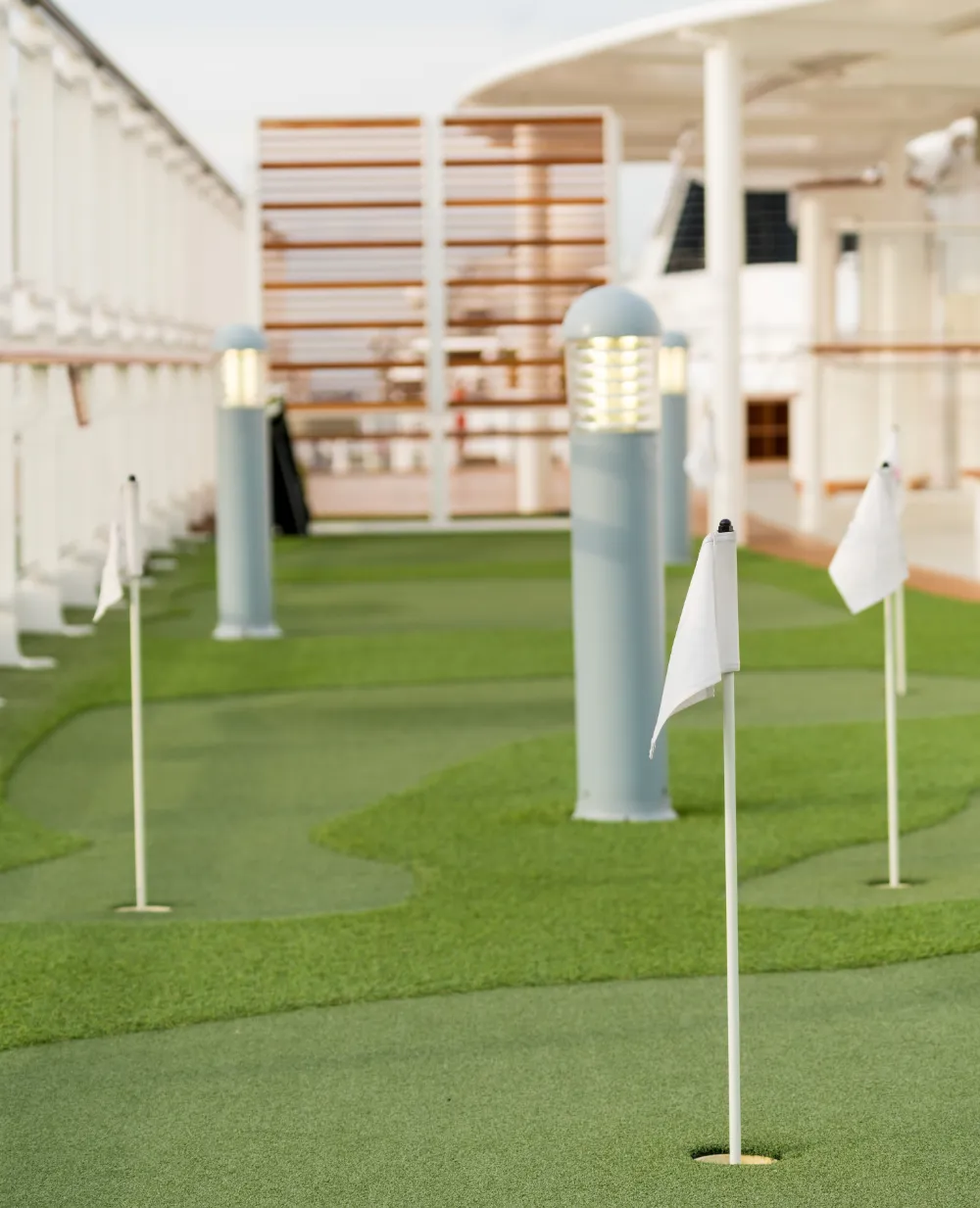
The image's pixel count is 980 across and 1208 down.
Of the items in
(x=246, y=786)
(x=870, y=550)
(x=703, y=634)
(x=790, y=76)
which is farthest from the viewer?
(x=790, y=76)

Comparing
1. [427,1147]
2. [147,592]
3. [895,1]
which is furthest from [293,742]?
[895,1]

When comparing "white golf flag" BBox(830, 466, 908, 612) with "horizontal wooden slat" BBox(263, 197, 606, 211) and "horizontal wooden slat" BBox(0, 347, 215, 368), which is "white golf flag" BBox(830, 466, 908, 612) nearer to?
"horizontal wooden slat" BBox(0, 347, 215, 368)

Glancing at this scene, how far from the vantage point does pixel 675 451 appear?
17594mm

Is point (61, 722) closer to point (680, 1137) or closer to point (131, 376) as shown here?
point (680, 1137)

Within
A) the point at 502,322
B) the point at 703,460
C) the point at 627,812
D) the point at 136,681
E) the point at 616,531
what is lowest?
the point at 627,812

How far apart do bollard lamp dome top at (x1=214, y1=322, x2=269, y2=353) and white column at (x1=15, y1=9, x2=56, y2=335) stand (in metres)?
1.71

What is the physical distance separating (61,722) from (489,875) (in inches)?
147

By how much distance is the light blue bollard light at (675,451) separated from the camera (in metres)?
16.7

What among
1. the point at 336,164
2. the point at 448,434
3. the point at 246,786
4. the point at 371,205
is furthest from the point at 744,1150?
the point at 336,164

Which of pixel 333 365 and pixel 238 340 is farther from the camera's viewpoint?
pixel 333 365

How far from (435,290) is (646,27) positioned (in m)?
4.58

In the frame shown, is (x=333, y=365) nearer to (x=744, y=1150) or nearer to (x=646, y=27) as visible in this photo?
(x=646, y=27)

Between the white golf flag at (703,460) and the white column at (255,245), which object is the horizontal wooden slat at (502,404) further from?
the white golf flag at (703,460)

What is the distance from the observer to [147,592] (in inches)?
614
